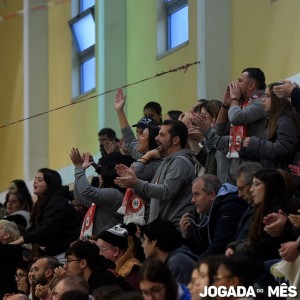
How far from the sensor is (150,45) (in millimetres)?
15000

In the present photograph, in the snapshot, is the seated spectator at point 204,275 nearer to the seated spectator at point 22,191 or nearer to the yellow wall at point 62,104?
the seated spectator at point 22,191

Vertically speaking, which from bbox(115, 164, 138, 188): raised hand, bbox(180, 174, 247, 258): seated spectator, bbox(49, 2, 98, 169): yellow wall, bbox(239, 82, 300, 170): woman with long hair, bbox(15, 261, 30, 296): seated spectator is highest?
bbox(49, 2, 98, 169): yellow wall

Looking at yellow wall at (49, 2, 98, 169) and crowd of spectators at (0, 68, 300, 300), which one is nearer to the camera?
crowd of spectators at (0, 68, 300, 300)

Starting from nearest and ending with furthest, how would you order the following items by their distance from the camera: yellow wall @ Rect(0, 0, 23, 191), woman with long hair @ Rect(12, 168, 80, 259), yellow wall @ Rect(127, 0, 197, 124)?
woman with long hair @ Rect(12, 168, 80, 259), yellow wall @ Rect(127, 0, 197, 124), yellow wall @ Rect(0, 0, 23, 191)

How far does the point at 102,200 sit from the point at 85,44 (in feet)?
23.6

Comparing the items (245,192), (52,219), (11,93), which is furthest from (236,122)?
(11,93)

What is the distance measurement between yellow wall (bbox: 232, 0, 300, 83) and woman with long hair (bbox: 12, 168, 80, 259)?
2.59 m

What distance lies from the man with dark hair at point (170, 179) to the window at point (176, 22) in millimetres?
4338

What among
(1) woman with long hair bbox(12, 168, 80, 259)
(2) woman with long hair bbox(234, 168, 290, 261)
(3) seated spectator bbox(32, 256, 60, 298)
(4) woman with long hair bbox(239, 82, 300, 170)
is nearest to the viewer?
(2) woman with long hair bbox(234, 168, 290, 261)

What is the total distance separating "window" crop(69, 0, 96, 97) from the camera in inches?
674

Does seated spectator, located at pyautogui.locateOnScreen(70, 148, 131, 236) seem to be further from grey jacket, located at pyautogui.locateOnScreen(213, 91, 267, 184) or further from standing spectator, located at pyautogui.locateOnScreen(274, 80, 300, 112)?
standing spectator, located at pyautogui.locateOnScreen(274, 80, 300, 112)

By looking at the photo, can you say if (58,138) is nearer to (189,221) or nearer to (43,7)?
(43,7)

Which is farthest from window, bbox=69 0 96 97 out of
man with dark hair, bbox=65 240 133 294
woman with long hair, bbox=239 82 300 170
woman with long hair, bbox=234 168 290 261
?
woman with long hair, bbox=234 168 290 261

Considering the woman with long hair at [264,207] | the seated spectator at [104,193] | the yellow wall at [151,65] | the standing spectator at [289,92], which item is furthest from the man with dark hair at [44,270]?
the yellow wall at [151,65]
